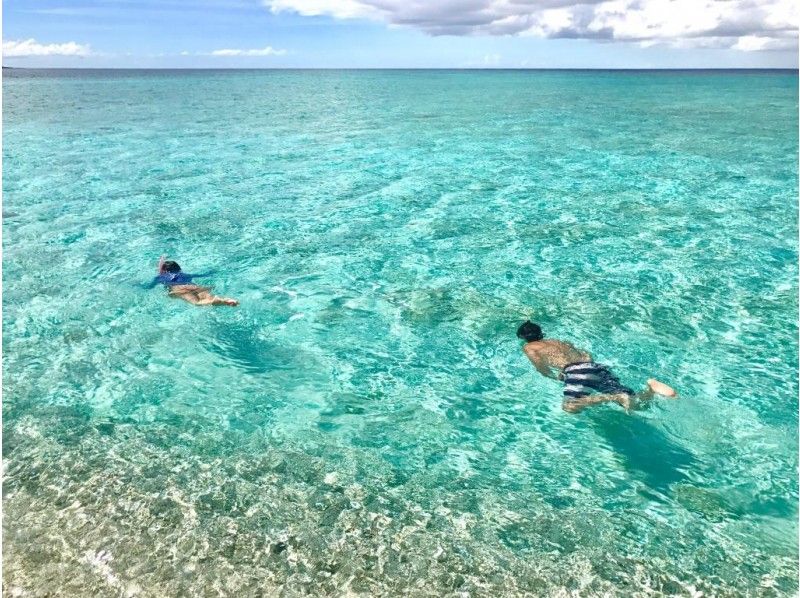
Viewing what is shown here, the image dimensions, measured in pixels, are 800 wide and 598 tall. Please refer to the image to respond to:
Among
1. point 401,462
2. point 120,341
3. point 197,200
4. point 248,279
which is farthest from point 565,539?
point 197,200

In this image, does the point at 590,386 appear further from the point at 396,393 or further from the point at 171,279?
the point at 171,279

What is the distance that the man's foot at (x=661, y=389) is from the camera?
7398 millimetres

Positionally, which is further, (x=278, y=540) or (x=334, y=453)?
(x=334, y=453)

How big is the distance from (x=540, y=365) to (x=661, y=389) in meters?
1.59

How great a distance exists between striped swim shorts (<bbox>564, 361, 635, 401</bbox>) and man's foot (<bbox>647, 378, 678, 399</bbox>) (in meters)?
0.31

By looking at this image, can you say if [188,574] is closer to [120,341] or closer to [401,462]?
[401,462]

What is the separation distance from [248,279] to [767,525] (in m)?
9.14

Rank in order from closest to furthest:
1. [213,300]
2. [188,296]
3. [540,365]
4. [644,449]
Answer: [644,449] < [540,365] < [213,300] < [188,296]

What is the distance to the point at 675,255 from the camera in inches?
484

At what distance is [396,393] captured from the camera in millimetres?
7996

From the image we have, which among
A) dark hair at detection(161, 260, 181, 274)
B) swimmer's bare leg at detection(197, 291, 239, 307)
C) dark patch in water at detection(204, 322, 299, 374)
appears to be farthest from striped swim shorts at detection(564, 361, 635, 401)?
dark hair at detection(161, 260, 181, 274)

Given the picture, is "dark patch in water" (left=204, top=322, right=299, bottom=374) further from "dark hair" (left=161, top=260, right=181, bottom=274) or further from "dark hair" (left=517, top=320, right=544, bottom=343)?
"dark hair" (left=517, top=320, right=544, bottom=343)

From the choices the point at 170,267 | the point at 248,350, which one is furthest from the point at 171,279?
the point at 248,350

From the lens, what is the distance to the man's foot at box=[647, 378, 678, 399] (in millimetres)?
7398
